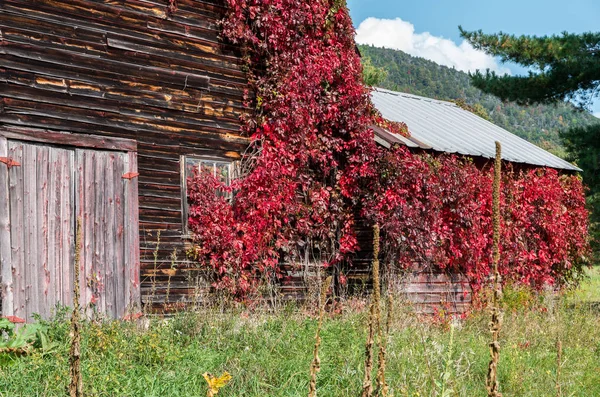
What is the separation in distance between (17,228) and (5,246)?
0.26 m

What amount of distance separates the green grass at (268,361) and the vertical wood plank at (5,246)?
845mm

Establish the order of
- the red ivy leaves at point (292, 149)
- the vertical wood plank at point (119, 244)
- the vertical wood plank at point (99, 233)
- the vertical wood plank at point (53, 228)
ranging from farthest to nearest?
the red ivy leaves at point (292, 149) < the vertical wood plank at point (119, 244) < the vertical wood plank at point (99, 233) < the vertical wood plank at point (53, 228)

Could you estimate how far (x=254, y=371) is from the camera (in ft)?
21.0

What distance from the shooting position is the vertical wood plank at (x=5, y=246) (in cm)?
812

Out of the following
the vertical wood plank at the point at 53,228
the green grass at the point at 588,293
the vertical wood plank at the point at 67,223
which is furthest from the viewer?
the green grass at the point at 588,293

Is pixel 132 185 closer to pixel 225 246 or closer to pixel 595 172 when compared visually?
pixel 225 246

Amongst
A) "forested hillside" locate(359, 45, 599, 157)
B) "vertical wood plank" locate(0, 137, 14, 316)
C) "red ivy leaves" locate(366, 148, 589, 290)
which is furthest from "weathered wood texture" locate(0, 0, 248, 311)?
"forested hillside" locate(359, 45, 599, 157)

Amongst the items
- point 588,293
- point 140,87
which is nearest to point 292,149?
point 140,87

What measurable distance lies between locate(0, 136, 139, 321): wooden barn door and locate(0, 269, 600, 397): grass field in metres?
0.79

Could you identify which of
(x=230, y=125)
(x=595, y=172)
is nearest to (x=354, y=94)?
(x=230, y=125)

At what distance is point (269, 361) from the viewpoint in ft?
21.6

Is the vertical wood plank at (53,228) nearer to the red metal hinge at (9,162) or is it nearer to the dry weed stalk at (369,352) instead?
the red metal hinge at (9,162)

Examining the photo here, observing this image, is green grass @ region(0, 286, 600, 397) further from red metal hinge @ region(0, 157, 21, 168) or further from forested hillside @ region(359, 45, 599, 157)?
forested hillside @ region(359, 45, 599, 157)

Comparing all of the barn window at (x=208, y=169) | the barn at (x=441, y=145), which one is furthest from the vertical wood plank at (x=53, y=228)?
the barn at (x=441, y=145)
